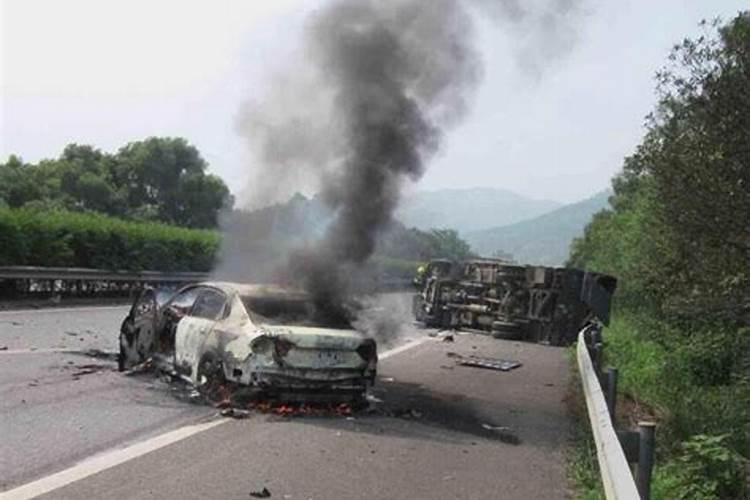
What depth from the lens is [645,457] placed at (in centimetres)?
351

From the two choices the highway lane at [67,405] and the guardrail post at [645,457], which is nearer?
the guardrail post at [645,457]

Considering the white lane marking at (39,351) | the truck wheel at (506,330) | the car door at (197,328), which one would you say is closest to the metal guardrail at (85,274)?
the white lane marking at (39,351)

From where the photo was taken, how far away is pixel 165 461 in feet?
20.3

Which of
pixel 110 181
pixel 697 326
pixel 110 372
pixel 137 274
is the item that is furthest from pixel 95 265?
pixel 110 181

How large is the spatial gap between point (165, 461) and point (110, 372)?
4.42 m

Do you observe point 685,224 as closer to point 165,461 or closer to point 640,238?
point 640,238

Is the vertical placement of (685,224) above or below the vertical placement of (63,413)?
above

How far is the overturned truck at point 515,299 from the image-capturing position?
56.9ft

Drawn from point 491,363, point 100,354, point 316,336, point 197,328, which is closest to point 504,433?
point 316,336

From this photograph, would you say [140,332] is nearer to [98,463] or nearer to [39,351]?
[39,351]

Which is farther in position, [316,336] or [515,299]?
[515,299]

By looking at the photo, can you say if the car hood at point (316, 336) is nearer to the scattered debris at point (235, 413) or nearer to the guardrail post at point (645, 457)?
the scattered debris at point (235, 413)

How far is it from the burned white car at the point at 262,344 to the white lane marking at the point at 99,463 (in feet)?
2.39

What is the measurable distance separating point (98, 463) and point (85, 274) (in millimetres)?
15909
